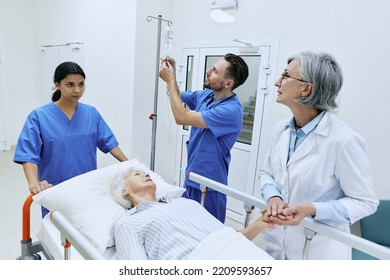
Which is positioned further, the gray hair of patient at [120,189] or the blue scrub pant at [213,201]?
the blue scrub pant at [213,201]

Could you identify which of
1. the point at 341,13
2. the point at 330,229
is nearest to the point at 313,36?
the point at 341,13

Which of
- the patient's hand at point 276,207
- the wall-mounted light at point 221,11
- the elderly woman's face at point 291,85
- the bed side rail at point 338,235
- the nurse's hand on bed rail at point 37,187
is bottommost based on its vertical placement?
the nurse's hand on bed rail at point 37,187

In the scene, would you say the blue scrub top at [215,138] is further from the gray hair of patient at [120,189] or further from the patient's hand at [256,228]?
the patient's hand at [256,228]

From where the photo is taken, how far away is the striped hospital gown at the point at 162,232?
101cm

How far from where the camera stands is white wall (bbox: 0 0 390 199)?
1.82 meters

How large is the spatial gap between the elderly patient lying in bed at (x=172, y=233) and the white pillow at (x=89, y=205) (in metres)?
0.10

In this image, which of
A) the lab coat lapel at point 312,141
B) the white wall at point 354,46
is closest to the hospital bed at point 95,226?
the lab coat lapel at point 312,141

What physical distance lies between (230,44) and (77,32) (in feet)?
7.40

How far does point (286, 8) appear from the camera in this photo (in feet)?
7.06

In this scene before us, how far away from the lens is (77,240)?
866mm

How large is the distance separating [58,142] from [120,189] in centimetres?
41

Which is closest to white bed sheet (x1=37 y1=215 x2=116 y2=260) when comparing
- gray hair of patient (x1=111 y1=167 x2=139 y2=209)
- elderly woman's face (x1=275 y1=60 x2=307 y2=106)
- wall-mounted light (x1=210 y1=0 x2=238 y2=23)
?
gray hair of patient (x1=111 y1=167 x2=139 y2=209)

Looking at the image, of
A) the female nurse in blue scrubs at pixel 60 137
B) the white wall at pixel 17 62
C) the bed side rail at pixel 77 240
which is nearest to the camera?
the bed side rail at pixel 77 240
